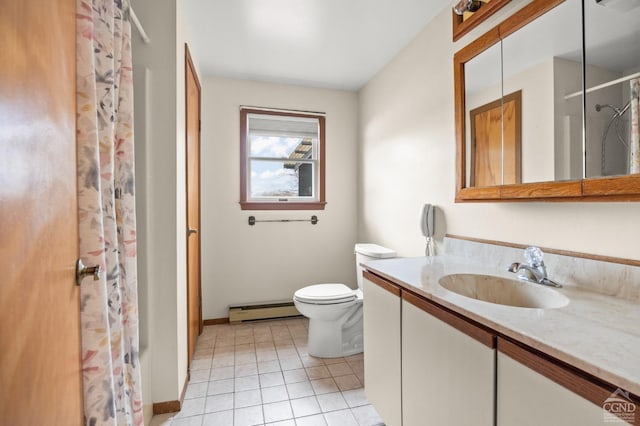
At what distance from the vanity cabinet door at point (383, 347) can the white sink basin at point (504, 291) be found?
266 millimetres

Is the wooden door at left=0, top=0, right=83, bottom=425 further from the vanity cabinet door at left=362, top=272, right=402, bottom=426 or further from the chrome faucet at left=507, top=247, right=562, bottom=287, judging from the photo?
the chrome faucet at left=507, top=247, right=562, bottom=287

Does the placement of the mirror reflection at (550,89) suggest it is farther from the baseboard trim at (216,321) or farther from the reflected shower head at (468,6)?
the baseboard trim at (216,321)

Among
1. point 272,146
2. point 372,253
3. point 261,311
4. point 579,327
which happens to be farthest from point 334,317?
point 272,146

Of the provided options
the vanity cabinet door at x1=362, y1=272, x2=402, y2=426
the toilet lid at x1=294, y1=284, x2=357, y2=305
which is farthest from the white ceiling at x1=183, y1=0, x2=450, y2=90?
the toilet lid at x1=294, y1=284, x2=357, y2=305

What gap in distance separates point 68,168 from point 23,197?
209 millimetres

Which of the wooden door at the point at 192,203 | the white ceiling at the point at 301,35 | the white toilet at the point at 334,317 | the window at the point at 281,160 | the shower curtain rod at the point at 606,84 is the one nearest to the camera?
the shower curtain rod at the point at 606,84

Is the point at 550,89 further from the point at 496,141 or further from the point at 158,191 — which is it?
the point at 158,191

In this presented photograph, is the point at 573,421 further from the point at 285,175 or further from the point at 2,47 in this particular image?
the point at 285,175

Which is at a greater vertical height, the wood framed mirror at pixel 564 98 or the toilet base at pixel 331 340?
the wood framed mirror at pixel 564 98

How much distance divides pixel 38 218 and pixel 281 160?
7.89 ft

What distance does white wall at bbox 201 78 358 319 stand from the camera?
276 centimetres

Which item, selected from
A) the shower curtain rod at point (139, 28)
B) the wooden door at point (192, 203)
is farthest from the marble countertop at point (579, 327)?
the shower curtain rod at point (139, 28)

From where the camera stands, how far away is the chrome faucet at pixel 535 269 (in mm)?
1122

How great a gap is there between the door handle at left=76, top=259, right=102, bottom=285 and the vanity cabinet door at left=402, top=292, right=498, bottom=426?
3.61ft
